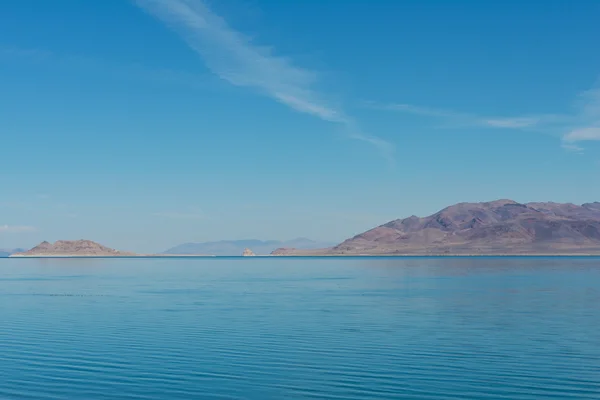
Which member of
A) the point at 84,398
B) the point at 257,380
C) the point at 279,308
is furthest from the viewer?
the point at 279,308

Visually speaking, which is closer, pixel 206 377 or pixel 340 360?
pixel 206 377

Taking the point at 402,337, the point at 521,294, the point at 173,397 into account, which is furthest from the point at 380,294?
the point at 173,397

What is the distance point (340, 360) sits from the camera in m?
29.1

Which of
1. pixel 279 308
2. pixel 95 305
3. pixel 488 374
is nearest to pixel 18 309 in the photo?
pixel 95 305

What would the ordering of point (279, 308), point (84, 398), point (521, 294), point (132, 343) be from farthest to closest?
point (521, 294) < point (279, 308) < point (132, 343) < point (84, 398)

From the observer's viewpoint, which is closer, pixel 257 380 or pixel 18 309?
pixel 257 380

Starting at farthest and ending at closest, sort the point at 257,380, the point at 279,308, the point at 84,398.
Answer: the point at 279,308 → the point at 257,380 → the point at 84,398

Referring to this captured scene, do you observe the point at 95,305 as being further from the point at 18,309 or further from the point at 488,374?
the point at 488,374

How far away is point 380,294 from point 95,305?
2803 cm

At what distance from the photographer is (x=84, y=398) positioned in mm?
22922

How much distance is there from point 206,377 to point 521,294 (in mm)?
47018

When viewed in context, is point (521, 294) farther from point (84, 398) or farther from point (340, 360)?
point (84, 398)

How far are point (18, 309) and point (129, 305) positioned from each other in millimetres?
8679

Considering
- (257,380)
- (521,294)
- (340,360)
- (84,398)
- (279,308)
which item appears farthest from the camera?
(521,294)
